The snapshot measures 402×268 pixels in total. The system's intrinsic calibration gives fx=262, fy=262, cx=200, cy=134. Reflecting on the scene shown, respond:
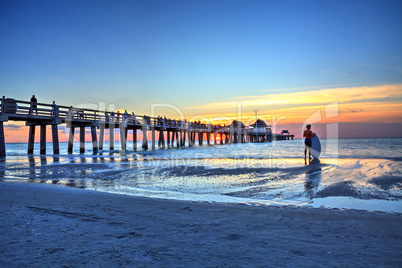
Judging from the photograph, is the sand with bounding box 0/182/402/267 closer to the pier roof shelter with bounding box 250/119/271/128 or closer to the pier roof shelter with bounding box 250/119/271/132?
the pier roof shelter with bounding box 250/119/271/132

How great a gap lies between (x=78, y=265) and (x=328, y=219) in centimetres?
335

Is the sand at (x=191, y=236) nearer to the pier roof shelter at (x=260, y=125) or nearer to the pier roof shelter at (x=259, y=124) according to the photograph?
the pier roof shelter at (x=260, y=125)

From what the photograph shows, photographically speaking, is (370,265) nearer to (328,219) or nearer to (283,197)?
(328,219)

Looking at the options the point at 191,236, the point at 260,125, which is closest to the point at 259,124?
the point at 260,125

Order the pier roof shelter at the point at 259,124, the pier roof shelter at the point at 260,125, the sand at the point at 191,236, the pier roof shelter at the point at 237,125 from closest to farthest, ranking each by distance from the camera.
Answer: the sand at the point at 191,236 < the pier roof shelter at the point at 237,125 < the pier roof shelter at the point at 260,125 < the pier roof shelter at the point at 259,124

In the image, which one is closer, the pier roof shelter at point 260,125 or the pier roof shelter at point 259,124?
the pier roof shelter at point 260,125

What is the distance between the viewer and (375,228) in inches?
134

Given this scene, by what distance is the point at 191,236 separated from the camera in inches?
119

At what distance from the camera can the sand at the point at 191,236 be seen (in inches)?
93.9

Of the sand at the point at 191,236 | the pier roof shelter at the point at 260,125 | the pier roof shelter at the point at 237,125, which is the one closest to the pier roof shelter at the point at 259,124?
the pier roof shelter at the point at 260,125

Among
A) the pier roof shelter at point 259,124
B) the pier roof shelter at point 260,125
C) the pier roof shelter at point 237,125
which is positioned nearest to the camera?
the pier roof shelter at point 237,125

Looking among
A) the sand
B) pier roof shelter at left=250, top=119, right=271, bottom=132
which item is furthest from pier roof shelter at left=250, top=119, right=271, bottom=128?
the sand

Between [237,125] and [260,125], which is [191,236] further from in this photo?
[260,125]

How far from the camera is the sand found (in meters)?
2.38
